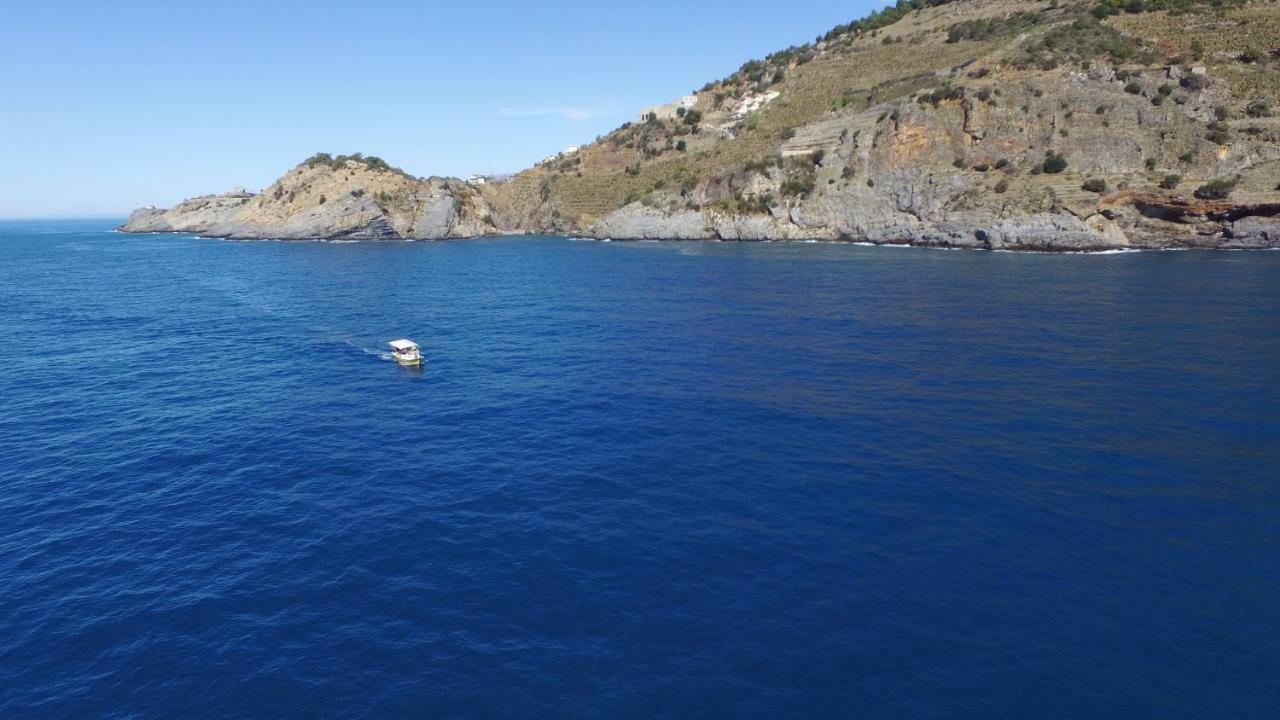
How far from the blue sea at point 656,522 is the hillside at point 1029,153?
61.9 meters

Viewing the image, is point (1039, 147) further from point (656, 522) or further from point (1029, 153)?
point (656, 522)

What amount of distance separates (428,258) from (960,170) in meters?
112

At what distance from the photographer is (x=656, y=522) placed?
103ft

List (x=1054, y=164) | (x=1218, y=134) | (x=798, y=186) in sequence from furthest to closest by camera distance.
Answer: (x=798, y=186), (x=1054, y=164), (x=1218, y=134)

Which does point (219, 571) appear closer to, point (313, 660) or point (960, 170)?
point (313, 660)

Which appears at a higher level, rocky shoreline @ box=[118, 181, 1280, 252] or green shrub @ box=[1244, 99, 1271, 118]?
green shrub @ box=[1244, 99, 1271, 118]

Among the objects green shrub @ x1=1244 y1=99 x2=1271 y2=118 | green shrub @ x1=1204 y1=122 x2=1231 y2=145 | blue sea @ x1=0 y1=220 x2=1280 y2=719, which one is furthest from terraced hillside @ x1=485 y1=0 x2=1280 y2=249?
blue sea @ x1=0 y1=220 x2=1280 y2=719

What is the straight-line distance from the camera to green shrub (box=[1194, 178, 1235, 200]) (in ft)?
376

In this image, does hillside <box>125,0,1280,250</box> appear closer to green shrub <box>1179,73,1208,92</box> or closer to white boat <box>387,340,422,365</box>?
green shrub <box>1179,73,1208,92</box>

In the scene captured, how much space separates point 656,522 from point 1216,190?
131353 millimetres

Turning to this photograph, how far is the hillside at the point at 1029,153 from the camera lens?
121 meters

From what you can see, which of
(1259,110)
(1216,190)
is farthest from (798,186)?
(1259,110)

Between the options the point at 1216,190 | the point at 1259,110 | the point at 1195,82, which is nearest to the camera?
the point at 1216,190

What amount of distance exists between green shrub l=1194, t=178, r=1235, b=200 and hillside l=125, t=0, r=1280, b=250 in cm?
30
